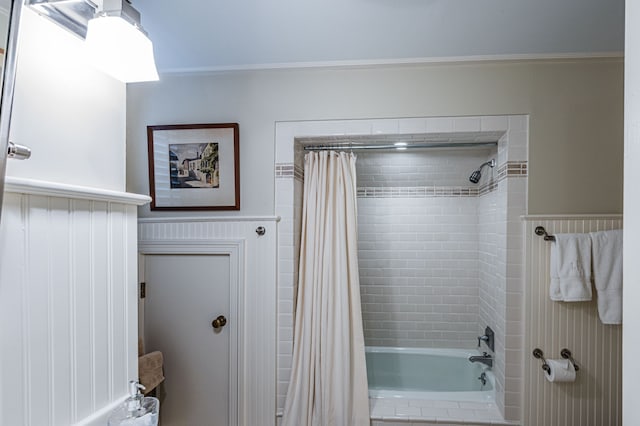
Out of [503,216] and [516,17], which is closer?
[516,17]

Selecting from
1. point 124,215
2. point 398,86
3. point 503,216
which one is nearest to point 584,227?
point 503,216

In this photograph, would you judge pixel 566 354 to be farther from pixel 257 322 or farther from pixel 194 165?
pixel 194 165

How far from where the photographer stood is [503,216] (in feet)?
6.46

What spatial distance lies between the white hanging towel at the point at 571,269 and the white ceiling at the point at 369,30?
0.99 m

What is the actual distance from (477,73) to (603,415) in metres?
1.92

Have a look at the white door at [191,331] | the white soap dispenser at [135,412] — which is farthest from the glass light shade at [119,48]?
the white door at [191,331]

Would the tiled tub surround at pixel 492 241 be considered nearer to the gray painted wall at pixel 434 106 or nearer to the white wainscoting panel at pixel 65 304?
the gray painted wall at pixel 434 106

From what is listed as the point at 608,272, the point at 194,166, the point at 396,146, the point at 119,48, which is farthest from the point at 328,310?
the point at 119,48

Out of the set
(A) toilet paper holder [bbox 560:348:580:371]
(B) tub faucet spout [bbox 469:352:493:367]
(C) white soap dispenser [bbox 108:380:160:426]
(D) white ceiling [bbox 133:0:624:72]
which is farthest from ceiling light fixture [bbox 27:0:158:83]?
(B) tub faucet spout [bbox 469:352:493:367]

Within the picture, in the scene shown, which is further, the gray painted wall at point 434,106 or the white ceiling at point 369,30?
the gray painted wall at point 434,106

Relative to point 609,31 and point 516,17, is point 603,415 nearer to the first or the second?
point 609,31

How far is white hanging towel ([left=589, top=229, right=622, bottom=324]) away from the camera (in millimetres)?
1709

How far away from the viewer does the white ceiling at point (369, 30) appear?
1.48m

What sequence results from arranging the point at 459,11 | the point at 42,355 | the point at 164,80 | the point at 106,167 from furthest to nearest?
the point at 164,80 < the point at 459,11 < the point at 106,167 < the point at 42,355
